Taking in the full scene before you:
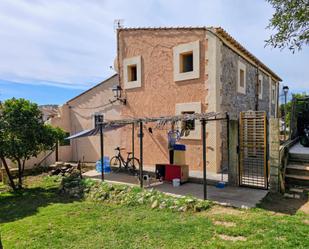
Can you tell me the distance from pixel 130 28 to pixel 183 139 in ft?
22.5

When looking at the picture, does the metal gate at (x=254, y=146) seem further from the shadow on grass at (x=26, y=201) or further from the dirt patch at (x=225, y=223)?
the shadow on grass at (x=26, y=201)

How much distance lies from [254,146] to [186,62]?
5560 millimetres

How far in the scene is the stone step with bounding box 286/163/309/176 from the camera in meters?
9.20

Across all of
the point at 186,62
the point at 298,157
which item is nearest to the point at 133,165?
the point at 186,62

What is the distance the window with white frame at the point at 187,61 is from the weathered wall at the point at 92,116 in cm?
518

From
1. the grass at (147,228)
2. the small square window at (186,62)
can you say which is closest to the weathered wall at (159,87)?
the small square window at (186,62)

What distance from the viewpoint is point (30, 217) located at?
8.01 meters

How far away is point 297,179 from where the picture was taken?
360 inches

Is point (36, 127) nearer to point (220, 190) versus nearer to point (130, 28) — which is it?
point (130, 28)

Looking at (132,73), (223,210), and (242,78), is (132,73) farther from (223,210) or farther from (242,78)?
(223,210)

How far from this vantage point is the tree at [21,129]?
436 inches

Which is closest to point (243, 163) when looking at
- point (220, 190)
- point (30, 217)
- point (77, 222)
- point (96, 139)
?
point (220, 190)

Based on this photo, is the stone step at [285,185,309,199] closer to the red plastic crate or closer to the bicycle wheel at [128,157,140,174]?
the red plastic crate

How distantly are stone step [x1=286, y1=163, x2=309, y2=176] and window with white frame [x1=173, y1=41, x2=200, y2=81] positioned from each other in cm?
531
